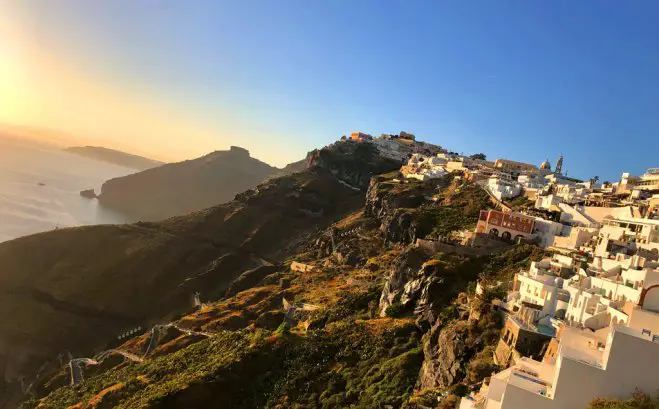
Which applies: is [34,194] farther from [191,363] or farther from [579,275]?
[579,275]

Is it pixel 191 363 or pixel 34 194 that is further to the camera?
pixel 34 194

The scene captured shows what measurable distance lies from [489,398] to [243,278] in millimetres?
57876

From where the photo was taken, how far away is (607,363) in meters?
14.7

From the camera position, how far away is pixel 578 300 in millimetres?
22641

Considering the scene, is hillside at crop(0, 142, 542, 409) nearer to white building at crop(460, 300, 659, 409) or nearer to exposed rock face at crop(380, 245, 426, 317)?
exposed rock face at crop(380, 245, 426, 317)

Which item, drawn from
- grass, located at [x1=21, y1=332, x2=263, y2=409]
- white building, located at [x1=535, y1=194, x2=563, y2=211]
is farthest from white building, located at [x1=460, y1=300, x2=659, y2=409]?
white building, located at [x1=535, y1=194, x2=563, y2=211]

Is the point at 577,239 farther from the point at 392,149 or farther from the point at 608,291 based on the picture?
the point at 392,149

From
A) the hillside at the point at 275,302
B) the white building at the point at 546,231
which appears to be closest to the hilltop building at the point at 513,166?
the hillside at the point at 275,302

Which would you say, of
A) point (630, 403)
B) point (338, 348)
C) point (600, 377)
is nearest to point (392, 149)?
point (338, 348)

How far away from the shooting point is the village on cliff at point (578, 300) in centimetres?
1477

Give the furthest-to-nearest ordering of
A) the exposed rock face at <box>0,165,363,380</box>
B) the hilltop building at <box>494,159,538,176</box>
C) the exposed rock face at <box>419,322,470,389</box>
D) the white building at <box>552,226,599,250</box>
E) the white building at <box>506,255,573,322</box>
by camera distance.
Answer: the hilltop building at <box>494,159,538,176</box> < the exposed rock face at <box>0,165,363,380</box> < the white building at <box>552,226,599,250</box> < the white building at <box>506,255,573,322</box> < the exposed rock face at <box>419,322,470,389</box>

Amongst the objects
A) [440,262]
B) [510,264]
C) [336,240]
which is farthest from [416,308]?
[336,240]

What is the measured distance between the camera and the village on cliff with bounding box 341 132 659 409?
14.8 m

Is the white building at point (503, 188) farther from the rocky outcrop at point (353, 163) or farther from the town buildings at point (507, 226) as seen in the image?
the rocky outcrop at point (353, 163)
